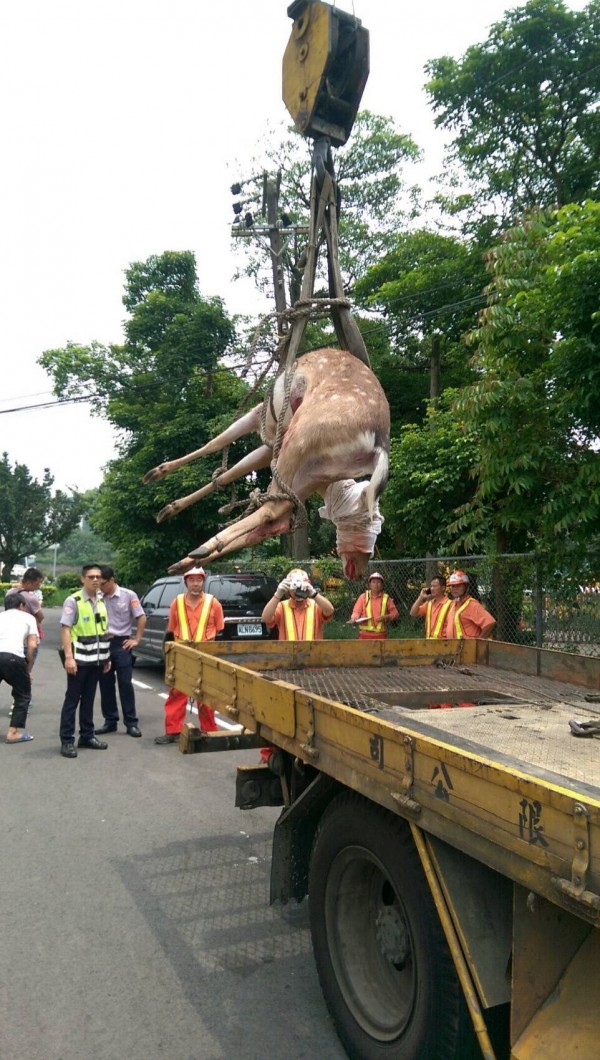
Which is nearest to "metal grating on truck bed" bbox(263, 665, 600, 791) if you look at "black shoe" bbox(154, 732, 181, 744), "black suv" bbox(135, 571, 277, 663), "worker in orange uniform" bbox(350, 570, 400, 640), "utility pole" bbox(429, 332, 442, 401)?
"worker in orange uniform" bbox(350, 570, 400, 640)

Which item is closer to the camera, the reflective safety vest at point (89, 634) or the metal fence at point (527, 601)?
the reflective safety vest at point (89, 634)

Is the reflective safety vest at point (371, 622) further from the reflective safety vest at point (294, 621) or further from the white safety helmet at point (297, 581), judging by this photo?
the white safety helmet at point (297, 581)

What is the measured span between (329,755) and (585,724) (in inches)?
38.8

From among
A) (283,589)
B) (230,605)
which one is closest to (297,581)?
(283,589)

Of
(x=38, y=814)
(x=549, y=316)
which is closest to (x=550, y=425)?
(x=549, y=316)

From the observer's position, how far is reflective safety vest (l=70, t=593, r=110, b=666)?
25.9ft

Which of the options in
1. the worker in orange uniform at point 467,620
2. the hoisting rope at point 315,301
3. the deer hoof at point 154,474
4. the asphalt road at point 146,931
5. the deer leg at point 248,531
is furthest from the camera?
the worker in orange uniform at point 467,620

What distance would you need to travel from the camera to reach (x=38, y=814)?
5.85 meters

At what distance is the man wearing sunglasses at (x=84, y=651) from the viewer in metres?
7.86

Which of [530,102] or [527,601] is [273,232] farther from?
[530,102]

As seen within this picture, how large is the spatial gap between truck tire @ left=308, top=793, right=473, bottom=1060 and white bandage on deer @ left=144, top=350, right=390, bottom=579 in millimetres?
1792

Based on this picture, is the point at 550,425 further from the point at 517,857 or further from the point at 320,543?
the point at 320,543

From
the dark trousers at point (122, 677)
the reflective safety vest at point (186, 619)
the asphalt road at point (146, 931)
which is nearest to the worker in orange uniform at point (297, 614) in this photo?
the reflective safety vest at point (186, 619)

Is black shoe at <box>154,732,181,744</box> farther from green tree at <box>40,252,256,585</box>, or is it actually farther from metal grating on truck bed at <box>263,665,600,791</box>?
green tree at <box>40,252,256,585</box>
